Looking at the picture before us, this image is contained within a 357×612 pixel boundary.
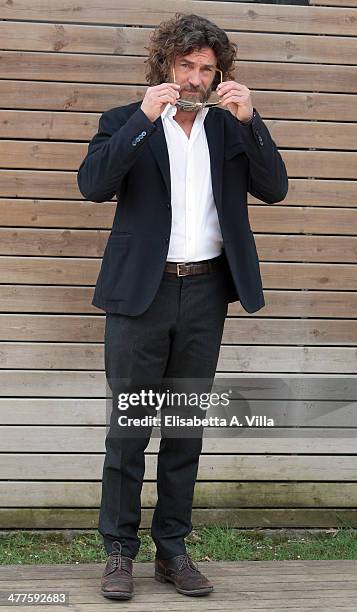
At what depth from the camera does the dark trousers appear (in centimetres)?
315

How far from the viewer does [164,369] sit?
3.25 meters

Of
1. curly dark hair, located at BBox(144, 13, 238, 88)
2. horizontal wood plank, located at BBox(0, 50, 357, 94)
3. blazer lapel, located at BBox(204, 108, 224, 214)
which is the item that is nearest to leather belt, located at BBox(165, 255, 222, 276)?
blazer lapel, located at BBox(204, 108, 224, 214)

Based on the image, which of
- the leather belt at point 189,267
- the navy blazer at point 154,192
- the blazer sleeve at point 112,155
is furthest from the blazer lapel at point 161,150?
the leather belt at point 189,267

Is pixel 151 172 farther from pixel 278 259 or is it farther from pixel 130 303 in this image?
pixel 278 259

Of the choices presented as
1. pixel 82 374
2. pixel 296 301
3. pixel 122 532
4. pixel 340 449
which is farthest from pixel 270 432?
pixel 122 532

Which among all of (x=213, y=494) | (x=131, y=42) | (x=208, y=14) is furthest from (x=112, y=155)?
(x=213, y=494)

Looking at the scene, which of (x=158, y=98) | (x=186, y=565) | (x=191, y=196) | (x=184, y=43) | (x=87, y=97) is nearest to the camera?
(x=158, y=98)

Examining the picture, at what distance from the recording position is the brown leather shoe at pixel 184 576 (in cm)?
324

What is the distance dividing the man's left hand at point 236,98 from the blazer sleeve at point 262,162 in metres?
0.04

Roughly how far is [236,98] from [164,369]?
0.93 metres

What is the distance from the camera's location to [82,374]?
4125mm

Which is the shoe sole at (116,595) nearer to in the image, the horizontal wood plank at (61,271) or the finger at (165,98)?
the horizontal wood plank at (61,271)

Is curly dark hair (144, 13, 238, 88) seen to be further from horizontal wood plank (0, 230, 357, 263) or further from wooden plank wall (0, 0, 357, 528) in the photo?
horizontal wood plank (0, 230, 357, 263)

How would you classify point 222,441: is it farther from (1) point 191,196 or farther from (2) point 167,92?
(2) point 167,92
